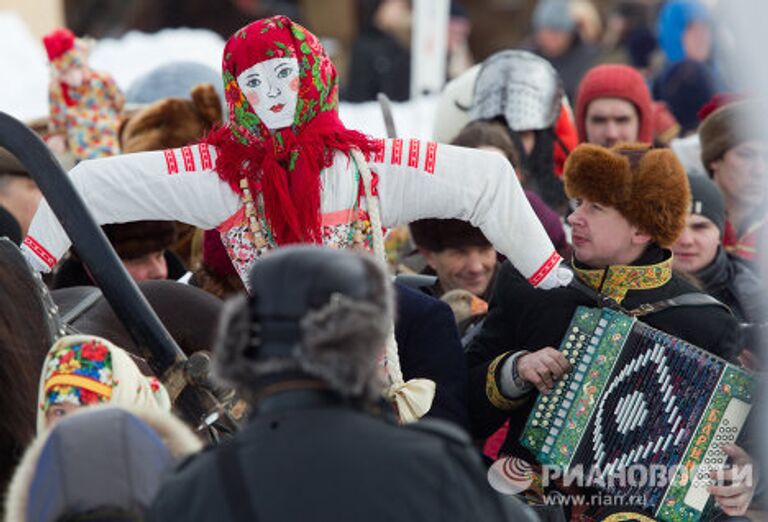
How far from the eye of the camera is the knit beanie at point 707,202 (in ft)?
20.5

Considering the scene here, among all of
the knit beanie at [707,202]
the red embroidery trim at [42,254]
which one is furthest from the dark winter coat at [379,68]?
the red embroidery trim at [42,254]

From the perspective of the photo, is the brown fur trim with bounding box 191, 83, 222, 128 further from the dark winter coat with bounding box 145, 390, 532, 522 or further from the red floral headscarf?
the dark winter coat with bounding box 145, 390, 532, 522

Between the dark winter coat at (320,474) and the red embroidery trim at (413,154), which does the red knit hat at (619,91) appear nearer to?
the red embroidery trim at (413,154)

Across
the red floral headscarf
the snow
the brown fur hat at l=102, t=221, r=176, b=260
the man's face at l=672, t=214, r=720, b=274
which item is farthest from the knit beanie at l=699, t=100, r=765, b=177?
the snow

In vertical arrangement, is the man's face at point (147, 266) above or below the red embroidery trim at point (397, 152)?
below

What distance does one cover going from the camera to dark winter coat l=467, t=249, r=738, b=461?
4773 mm

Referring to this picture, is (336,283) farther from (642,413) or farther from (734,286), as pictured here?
(734,286)

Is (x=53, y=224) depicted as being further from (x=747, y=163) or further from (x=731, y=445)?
(x=747, y=163)

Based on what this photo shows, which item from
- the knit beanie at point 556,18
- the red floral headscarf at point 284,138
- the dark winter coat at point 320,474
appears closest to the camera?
the dark winter coat at point 320,474

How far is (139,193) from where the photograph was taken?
454 centimetres

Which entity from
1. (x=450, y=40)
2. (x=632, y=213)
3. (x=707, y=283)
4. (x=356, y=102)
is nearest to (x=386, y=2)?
(x=450, y=40)

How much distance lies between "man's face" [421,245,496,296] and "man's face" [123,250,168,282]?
886 mm

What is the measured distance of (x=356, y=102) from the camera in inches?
546

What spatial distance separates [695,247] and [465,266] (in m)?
0.83
